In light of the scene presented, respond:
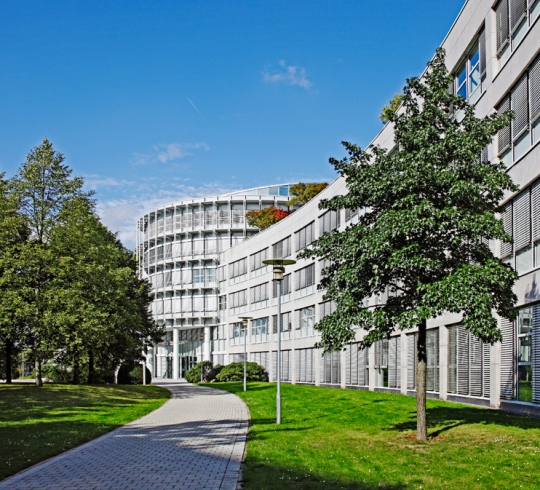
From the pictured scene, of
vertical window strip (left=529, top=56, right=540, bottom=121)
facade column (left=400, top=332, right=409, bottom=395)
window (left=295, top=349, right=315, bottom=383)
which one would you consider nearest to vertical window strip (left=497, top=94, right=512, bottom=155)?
vertical window strip (left=529, top=56, right=540, bottom=121)

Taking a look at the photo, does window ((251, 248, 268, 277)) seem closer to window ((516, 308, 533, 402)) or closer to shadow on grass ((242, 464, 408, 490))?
window ((516, 308, 533, 402))

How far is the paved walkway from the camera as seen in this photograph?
428 inches

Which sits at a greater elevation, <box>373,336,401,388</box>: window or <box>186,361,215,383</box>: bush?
<box>373,336,401,388</box>: window

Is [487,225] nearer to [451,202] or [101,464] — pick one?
[451,202]

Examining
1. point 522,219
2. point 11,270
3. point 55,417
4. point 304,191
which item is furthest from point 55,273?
point 304,191

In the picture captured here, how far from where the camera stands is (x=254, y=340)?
63625 millimetres

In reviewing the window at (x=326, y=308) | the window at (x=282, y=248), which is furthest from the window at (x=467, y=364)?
the window at (x=282, y=248)

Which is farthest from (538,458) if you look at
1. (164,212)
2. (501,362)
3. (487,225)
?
(164,212)

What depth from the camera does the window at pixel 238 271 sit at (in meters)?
67.0

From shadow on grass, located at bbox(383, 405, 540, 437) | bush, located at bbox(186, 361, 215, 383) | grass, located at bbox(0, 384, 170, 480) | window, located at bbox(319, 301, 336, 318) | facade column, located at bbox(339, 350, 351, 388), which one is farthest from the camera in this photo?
bush, located at bbox(186, 361, 215, 383)

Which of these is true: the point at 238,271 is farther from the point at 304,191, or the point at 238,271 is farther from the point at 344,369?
the point at 344,369

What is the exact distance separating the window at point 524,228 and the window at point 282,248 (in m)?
33.4

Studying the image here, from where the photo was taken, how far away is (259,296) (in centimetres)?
6225

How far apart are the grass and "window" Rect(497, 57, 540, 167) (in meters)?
14.7
